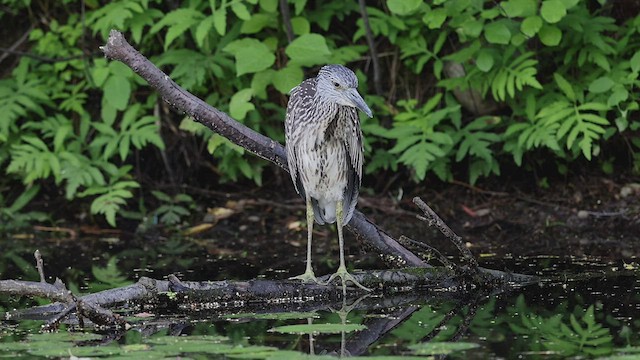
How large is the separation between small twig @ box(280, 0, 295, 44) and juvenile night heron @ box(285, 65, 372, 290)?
2108 millimetres

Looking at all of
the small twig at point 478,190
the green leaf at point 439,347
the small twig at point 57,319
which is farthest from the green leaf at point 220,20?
the green leaf at point 439,347

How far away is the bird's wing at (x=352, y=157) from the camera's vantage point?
6297 millimetres

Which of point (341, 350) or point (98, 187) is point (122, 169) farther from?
point (341, 350)

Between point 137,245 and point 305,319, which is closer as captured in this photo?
point 305,319

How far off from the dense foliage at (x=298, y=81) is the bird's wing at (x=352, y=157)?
1.63m

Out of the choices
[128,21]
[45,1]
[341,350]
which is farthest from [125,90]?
[341,350]

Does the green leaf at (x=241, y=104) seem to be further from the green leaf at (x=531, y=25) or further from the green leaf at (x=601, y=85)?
the green leaf at (x=601, y=85)

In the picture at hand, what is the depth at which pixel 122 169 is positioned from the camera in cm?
899

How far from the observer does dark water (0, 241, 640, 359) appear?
470 centimetres

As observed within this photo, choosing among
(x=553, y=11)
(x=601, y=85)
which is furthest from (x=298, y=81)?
(x=601, y=85)

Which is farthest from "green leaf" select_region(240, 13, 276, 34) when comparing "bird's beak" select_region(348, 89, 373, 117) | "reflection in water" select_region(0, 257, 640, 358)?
"reflection in water" select_region(0, 257, 640, 358)

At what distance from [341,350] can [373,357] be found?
13.0 inches

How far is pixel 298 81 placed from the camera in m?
8.34

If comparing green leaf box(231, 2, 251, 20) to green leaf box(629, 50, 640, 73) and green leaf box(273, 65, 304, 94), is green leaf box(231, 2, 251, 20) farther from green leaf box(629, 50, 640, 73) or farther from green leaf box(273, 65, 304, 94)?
green leaf box(629, 50, 640, 73)
